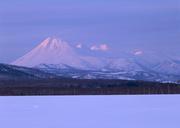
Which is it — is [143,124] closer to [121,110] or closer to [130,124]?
[130,124]

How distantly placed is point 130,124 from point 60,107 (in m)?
6.56

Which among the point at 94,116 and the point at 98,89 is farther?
the point at 98,89

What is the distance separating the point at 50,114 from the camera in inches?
774

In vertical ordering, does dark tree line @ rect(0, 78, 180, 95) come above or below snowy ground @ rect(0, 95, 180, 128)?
above

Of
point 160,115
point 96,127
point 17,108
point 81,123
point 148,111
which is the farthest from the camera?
point 17,108

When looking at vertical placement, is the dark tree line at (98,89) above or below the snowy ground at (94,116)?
above

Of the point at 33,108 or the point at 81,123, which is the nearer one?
the point at 81,123

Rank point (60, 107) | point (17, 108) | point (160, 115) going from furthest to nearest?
point (60, 107), point (17, 108), point (160, 115)

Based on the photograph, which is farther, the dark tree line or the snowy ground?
the dark tree line

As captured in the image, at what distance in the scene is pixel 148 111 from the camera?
63.9ft

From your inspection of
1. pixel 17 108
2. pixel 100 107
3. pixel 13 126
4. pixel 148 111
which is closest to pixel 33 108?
pixel 17 108

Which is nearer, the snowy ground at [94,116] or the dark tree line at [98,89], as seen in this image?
the snowy ground at [94,116]

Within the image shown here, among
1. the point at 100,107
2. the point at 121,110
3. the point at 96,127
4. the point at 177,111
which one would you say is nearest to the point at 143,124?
the point at 96,127

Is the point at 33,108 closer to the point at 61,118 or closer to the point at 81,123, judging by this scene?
the point at 61,118
